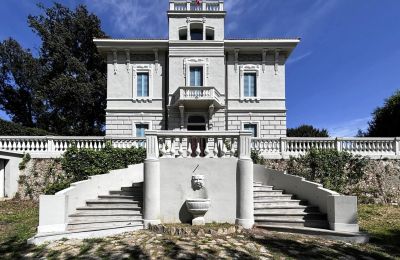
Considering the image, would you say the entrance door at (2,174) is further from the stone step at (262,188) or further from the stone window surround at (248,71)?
the stone window surround at (248,71)

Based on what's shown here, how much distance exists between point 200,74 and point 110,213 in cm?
1257

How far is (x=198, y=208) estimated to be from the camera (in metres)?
7.59

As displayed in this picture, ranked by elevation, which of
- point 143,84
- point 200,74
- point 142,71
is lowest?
point 143,84

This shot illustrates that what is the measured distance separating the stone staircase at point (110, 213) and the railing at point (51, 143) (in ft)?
17.6

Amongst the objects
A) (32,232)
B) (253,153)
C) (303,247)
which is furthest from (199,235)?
(253,153)

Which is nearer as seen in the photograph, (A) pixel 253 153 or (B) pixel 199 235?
(B) pixel 199 235

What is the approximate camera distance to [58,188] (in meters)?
9.47

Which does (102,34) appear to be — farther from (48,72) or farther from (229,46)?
(229,46)

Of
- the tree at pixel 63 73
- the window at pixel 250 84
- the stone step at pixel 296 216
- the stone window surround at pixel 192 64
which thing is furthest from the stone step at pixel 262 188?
the tree at pixel 63 73

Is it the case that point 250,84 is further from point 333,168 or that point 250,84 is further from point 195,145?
point 195,145

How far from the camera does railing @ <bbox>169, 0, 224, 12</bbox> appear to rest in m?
19.3

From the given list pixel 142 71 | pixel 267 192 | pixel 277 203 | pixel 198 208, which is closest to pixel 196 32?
pixel 142 71

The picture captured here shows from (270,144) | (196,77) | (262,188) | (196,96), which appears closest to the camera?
(262,188)

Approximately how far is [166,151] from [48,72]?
75.0 ft
